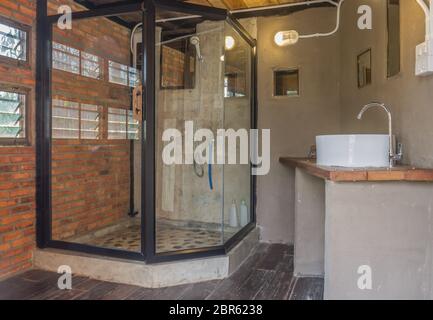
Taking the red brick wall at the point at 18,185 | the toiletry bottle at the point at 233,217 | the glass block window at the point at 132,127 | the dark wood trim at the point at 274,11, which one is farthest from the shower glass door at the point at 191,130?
the red brick wall at the point at 18,185

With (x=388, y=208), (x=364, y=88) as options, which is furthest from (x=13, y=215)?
(x=364, y=88)

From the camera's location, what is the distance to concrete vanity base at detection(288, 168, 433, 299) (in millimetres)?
1913

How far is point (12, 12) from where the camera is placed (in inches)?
101

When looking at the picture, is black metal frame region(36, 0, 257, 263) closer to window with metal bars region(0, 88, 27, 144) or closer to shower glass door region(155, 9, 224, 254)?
window with metal bars region(0, 88, 27, 144)

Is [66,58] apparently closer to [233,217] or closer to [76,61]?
[76,61]

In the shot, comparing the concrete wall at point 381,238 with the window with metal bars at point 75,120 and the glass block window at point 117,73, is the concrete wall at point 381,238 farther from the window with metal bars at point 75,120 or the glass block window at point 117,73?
the glass block window at point 117,73

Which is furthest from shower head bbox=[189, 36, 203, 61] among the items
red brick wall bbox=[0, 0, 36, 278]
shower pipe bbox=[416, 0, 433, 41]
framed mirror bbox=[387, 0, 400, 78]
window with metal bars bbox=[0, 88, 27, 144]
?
shower pipe bbox=[416, 0, 433, 41]

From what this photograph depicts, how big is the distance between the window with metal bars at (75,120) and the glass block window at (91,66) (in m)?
0.29

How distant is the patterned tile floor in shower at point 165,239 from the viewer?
9.18 feet

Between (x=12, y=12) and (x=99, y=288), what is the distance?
82.5 inches

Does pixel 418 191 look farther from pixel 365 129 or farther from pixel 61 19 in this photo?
pixel 61 19

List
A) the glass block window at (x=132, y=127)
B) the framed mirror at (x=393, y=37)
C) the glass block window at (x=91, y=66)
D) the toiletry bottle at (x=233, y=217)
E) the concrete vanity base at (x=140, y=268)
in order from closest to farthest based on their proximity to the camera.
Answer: the framed mirror at (x=393, y=37) → the concrete vanity base at (x=140, y=268) → the glass block window at (x=132, y=127) → the glass block window at (x=91, y=66) → the toiletry bottle at (x=233, y=217)

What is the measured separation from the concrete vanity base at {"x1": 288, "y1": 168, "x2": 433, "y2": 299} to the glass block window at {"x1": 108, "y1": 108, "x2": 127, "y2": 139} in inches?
86.4

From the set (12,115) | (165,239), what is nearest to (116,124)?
(12,115)
